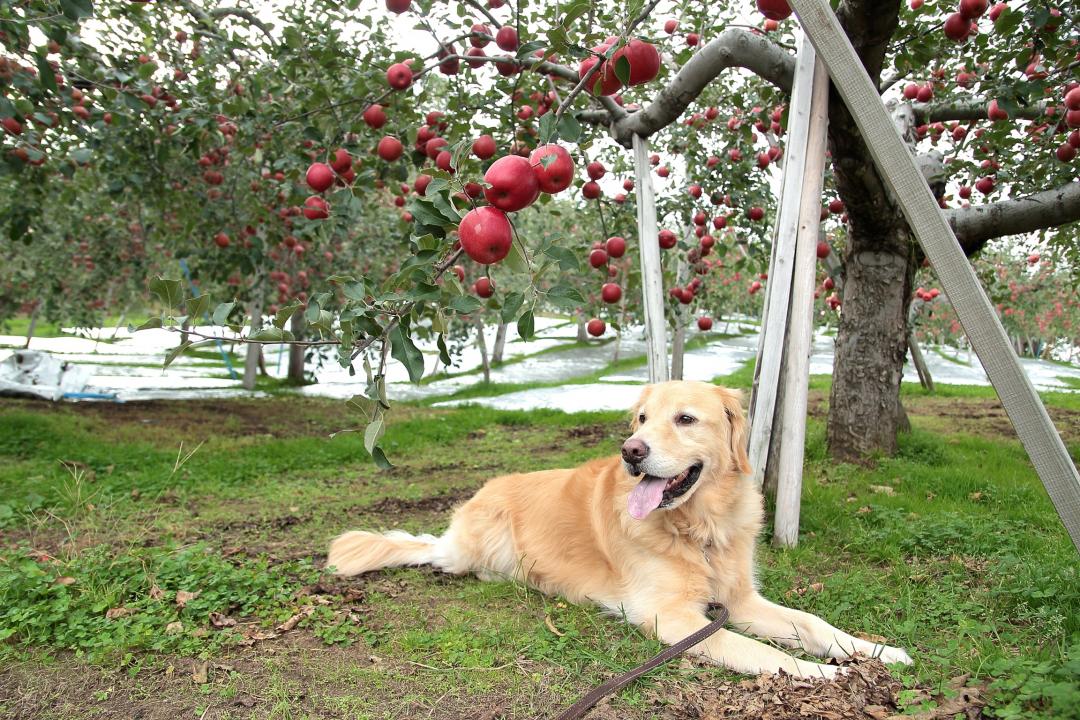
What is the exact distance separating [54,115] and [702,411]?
5.02m

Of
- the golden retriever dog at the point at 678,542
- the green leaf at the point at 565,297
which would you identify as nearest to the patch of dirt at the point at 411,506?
the golden retriever dog at the point at 678,542

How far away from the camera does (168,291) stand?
1817 mm

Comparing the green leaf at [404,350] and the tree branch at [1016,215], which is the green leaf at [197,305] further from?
the tree branch at [1016,215]

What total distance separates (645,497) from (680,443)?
0.26m

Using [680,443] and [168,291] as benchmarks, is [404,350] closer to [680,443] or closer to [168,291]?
[168,291]

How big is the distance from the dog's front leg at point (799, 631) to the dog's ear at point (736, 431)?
21.9 inches

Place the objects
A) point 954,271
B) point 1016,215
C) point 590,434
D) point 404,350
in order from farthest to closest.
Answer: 1. point 590,434
2. point 1016,215
3. point 954,271
4. point 404,350

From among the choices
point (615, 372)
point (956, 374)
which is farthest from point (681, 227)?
point (956, 374)

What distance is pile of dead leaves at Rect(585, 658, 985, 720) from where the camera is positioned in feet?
6.33

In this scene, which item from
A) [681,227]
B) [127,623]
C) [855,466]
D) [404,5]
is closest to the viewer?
[127,623]

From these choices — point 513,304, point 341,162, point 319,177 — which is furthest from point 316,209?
point 513,304

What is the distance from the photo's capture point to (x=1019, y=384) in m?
2.13

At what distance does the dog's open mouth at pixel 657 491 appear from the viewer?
2.67m

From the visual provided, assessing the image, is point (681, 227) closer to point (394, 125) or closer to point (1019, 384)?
point (394, 125)
